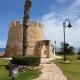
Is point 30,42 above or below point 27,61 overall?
above

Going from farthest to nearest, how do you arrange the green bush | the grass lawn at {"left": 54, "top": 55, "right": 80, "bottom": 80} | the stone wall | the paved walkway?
the stone wall, the green bush, the grass lawn at {"left": 54, "top": 55, "right": 80, "bottom": 80}, the paved walkway

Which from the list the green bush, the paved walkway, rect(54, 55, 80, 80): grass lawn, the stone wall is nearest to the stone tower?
the stone wall

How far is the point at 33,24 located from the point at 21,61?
63.3 ft

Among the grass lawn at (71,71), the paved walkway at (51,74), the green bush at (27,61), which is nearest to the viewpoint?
the paved walkway at (51,74)

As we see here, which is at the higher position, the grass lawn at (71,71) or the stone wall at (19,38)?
the stone wall at (19,38)

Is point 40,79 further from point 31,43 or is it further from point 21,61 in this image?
point 31,43

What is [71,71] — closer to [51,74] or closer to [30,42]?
[51,74]

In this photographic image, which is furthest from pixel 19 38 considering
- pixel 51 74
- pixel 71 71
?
pixel 51 74

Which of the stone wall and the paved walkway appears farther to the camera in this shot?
the stone wall

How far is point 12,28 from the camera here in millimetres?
44000

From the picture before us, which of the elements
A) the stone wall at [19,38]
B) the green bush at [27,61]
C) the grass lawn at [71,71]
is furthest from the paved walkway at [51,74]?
the stone wall at [19,38]

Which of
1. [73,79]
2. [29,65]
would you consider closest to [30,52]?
[29,65]

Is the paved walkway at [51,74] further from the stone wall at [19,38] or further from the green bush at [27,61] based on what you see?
the stone wall at [19,38]

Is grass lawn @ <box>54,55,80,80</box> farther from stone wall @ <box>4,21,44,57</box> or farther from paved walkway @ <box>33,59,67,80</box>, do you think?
stone wall @ <box>4,21,44,57</box>
